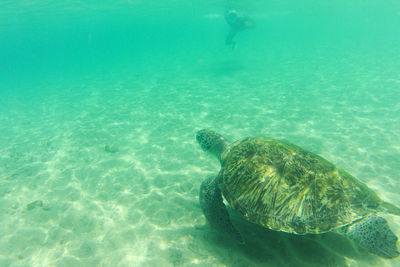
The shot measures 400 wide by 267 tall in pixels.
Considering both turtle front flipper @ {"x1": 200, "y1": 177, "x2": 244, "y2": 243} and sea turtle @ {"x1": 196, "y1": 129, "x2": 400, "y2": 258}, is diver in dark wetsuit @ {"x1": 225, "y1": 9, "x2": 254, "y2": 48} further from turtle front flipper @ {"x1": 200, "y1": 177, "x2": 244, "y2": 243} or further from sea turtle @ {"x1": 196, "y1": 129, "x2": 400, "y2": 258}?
turtle front flipper @ {"x1": 200, "y1": 177, "x2": 244, "y2": 243}

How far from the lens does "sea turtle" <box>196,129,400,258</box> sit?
3.49 metres

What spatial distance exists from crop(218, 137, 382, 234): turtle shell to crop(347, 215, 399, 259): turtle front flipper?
24 centimetres

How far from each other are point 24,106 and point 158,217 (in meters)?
22.1

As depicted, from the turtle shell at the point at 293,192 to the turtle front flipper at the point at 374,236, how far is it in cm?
24

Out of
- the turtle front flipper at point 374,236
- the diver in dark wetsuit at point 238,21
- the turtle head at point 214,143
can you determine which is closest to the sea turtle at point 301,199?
the turtle front flipper at point 374,236

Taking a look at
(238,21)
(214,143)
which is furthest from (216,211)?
(238,21)

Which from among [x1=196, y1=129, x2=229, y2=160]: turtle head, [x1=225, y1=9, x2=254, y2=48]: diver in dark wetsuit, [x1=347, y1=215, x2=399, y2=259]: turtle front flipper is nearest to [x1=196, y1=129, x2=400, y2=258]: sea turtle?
[x1=347, y1=215, x2=399, y2=259]: turtle front flipper

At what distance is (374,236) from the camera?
3.63m

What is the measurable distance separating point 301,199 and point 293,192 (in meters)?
0.17

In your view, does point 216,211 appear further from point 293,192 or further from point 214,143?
point 214,143

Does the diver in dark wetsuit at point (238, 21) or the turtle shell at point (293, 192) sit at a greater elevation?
the diver in dark wetsuit at point (238, 21)

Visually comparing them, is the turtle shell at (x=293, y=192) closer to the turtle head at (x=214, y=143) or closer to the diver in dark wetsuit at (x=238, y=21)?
the turtle head at (x=214, y=143)

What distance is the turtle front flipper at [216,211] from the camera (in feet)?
14.0

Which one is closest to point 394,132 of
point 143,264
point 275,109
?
point 275,109
